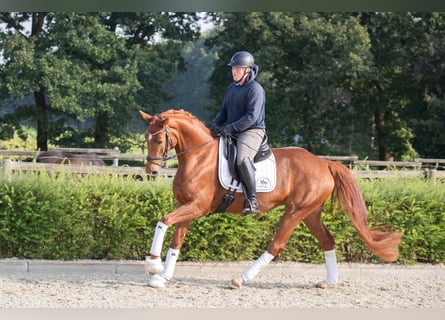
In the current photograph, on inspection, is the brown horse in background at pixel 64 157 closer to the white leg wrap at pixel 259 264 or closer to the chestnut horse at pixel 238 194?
the chestnut horse at pixel 238 194

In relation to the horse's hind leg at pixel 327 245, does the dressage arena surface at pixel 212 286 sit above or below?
below

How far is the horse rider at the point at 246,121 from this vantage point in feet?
22.1

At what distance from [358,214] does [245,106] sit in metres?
1.61

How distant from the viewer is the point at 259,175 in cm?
689

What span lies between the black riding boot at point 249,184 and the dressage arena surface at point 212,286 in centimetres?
84

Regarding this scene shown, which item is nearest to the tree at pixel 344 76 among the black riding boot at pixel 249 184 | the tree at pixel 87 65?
the tree at pixel 87 65

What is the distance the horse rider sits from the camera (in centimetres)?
675

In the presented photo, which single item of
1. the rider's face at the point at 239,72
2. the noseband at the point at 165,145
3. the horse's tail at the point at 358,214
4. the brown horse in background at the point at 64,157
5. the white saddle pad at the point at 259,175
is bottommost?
the brown horse in background at the point at 64,157

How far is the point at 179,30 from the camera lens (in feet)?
94.8

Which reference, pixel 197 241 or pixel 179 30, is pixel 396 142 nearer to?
pixel 179 30

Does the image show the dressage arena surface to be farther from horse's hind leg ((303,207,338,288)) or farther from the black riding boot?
A: the black riding boot

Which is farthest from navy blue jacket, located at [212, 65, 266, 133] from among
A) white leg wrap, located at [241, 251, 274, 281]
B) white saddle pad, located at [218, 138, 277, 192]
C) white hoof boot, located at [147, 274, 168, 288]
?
white hoof boot, located at [147, 274, 168, 288]

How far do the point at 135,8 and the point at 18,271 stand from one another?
3.84 metres

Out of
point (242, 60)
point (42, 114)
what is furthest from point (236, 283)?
point (42, 114)
